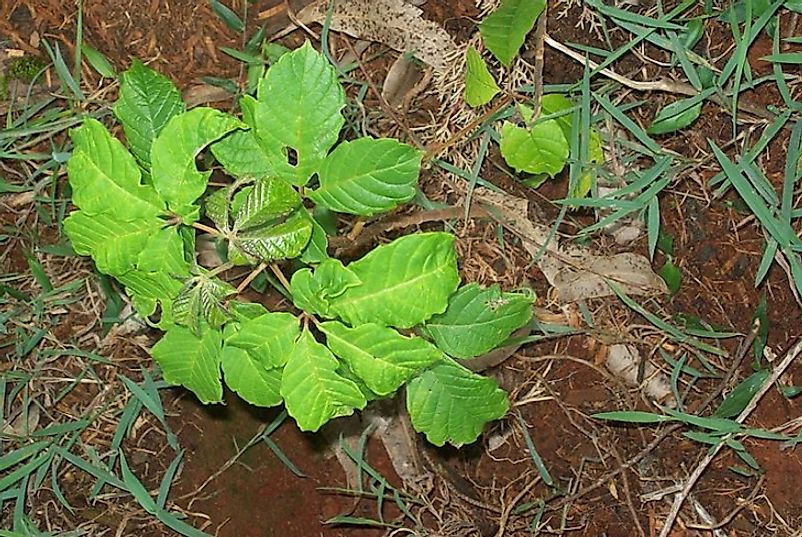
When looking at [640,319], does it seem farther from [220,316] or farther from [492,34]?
[220,316]

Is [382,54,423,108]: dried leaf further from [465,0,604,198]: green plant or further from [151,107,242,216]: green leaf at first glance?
[151,107,242,216]: green leaf

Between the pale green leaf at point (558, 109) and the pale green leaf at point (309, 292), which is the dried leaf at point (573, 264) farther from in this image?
the pale green leaf at point (309, 292)

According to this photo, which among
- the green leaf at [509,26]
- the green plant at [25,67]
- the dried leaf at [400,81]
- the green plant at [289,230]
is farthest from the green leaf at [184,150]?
the green plant at [25,67]

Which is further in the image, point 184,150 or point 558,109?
point 558,109

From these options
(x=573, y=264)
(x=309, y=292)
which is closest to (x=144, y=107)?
(x=309, y=292)

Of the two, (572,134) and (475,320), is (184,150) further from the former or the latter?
(572,134)

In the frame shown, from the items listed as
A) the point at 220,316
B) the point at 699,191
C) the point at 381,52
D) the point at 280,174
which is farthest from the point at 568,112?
the point at 220,316

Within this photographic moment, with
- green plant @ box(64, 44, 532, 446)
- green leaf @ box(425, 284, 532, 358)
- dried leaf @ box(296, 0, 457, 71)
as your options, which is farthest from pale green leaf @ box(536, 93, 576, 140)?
green plant @ box(64, 44, 532, 446)
